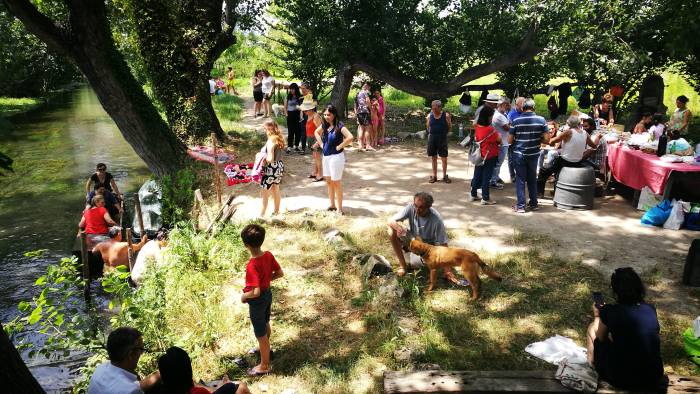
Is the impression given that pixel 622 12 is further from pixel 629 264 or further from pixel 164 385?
pixel 164 385

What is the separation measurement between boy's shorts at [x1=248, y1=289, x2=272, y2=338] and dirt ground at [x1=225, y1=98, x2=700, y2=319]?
3.56 metres

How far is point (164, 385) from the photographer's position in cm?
349

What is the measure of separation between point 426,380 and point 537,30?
1207cm

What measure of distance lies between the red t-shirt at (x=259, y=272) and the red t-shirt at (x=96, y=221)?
213 inches

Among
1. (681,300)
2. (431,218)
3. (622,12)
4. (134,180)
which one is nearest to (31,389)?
(431,218)

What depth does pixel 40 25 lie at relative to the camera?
941cm

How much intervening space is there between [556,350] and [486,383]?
40.9 inches

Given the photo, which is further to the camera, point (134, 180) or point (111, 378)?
point (134, 180)

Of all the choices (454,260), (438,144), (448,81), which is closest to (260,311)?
(454,260)

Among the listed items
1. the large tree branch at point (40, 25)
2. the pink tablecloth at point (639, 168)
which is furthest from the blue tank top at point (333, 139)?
the large tree branch at point (40, 25)

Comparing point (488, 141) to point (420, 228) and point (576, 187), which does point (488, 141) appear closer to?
point (576, 187)

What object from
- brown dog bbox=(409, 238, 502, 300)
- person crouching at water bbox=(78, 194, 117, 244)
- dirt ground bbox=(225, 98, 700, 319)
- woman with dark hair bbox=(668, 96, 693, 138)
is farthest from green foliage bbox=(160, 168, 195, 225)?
woman with dark hair bbox=(668, 96, 693, 138)

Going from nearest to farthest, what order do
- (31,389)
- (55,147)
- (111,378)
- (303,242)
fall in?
(31,389)
(111,378)
(303,242)
(55,147)

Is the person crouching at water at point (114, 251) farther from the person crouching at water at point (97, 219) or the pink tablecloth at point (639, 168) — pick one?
the pink tablecloth at point (639, 168)
